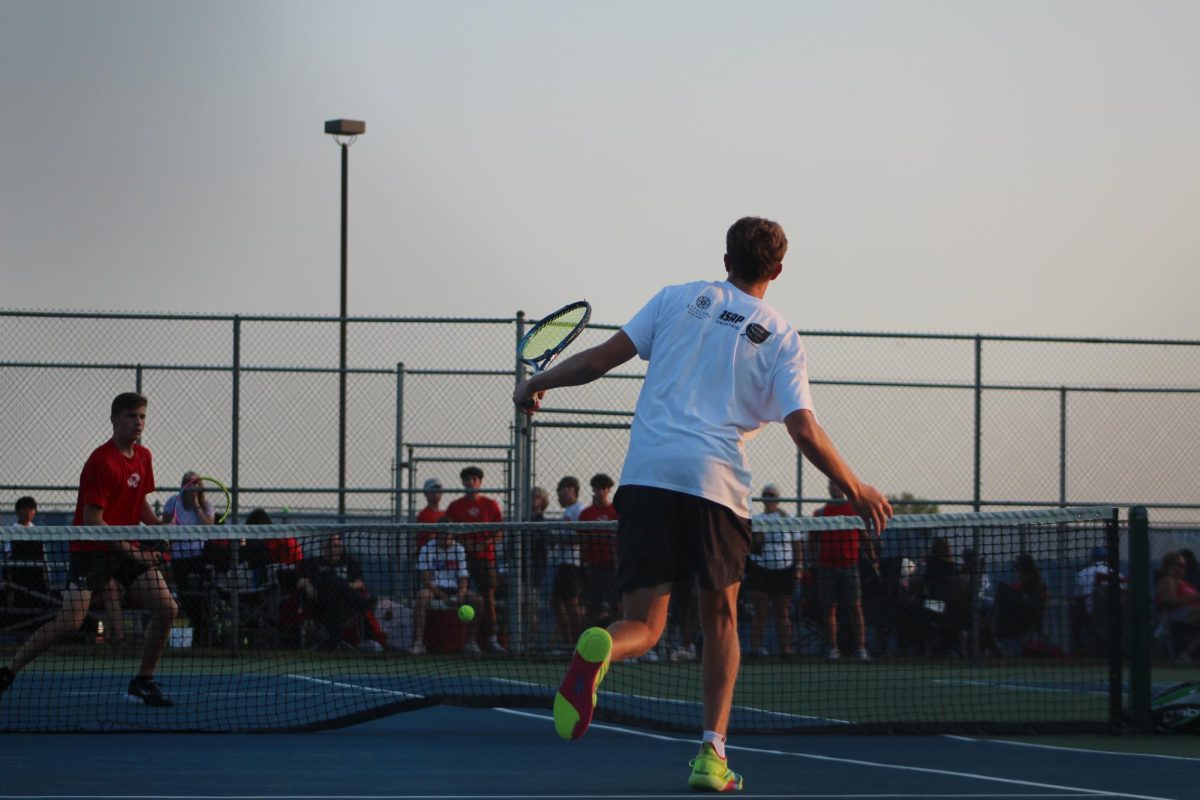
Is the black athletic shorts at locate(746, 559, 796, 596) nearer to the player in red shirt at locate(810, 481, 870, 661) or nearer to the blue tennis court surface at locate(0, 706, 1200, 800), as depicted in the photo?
the player in red shirt at locate(810, 481, 870, 661)

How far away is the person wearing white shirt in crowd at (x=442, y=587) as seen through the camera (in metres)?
13.2

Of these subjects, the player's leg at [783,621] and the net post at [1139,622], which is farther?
the player's leg at [783,621]

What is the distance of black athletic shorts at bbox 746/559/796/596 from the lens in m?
13.9

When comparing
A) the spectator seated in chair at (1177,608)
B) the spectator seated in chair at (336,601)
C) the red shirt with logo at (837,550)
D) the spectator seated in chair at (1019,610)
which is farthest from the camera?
the spectator seated in chair at (1177,608)

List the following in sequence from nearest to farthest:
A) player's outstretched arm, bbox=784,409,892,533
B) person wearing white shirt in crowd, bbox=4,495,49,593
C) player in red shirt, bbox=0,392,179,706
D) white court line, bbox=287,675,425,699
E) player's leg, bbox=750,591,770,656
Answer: player's outstretched arm, bbox=784,409,892,533, player in red shirt, bbox=0,392,179,706, white court line, bbox=287,675,425,699, person wearing white shirt in crowd, bbox=4,495,49,593, player's leg, bbox=750,591,770,656

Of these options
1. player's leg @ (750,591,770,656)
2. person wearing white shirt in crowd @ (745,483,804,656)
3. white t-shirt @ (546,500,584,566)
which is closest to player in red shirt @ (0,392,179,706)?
white t-shirt @ (546,500,584,566)

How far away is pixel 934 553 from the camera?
13969 mm

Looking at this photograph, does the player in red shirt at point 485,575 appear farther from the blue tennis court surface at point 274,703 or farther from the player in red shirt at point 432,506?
the player in red shirt at point 432,506

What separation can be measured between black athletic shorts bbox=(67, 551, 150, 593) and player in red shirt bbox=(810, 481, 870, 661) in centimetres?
609

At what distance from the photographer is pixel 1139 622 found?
8930 millimetres

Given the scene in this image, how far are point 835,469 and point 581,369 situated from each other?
894 mm

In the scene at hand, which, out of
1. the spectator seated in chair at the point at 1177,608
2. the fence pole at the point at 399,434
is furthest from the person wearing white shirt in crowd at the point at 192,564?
the spectator seated in chair at the point at 1177,608

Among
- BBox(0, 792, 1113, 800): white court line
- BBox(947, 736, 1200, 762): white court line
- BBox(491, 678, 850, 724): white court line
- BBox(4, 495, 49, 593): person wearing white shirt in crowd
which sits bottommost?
BBox(491, 678, 850, 724): white court line

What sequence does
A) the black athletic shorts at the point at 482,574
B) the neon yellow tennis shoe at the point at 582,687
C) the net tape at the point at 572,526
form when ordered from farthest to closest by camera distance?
the black athletic shorts at the point at 482,574 < the net tape at the point at 572,526 < the neon yellow tennis shoe at the point at 582,687
